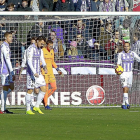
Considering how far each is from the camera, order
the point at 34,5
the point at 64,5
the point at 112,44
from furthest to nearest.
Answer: the point at 34,5, the point at 64,5, the point at 112,44

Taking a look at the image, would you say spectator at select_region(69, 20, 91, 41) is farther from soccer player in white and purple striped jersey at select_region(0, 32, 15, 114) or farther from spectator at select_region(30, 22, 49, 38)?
soccer player in white and purple striped jersey at select_region(0, 32, 15, 114)

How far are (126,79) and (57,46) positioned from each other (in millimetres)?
2737

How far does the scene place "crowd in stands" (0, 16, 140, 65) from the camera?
62.6 feet

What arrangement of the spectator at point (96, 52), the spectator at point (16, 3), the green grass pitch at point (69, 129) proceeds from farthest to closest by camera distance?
the spectator at point (16, 3) < the spectator at point (96, 52) < the green grass pitch at point (69, 129)

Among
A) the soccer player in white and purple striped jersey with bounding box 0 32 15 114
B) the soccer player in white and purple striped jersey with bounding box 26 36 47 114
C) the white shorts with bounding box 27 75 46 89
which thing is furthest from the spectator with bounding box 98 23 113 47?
the soccer player in white and purple striped jersey with bounding box 0 32 15 114

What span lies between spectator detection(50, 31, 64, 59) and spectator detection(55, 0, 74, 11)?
10.5 feet

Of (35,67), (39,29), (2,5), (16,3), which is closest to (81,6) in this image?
(16,3)

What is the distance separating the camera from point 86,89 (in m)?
19.5

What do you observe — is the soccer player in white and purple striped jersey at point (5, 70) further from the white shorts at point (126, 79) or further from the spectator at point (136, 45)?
the spectator at point (136, 45)

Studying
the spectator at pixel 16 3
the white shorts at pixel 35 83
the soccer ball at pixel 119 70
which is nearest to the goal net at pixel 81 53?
the soccer ball at pixel 119 70

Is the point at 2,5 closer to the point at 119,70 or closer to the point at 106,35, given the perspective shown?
the point at 106,35

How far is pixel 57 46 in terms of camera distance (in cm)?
1908

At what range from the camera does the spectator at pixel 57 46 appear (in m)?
19.0

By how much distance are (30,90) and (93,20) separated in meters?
5.06
